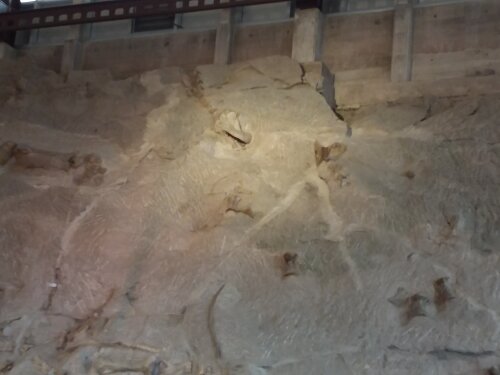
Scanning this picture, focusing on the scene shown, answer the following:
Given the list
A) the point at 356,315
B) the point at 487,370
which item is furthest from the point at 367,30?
the point at 487,370

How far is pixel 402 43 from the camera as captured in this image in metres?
8.70

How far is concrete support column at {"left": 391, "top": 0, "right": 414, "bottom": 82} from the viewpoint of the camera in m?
8.63

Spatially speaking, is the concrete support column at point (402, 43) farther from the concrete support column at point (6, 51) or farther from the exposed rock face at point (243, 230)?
the concrete support column at point (6, 51)

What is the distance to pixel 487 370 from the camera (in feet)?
20.0

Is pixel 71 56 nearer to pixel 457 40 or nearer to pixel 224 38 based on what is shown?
pixel 224 38

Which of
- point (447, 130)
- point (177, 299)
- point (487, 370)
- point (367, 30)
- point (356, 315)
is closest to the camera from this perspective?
point (487, 370)

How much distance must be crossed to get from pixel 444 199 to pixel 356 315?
4.92 ft

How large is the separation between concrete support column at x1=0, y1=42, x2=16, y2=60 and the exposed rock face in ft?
3.69

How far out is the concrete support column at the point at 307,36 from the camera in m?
8.96

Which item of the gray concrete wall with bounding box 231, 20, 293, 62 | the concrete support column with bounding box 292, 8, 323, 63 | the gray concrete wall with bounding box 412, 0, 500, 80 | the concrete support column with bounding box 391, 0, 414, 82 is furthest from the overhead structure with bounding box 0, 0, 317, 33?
the gray concrete wall with bounding box 412, 0, 500, 80

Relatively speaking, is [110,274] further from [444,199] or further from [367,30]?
[367,30]

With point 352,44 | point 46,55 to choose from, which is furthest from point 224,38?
point 46,55

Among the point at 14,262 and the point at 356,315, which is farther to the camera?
the point at 14,262

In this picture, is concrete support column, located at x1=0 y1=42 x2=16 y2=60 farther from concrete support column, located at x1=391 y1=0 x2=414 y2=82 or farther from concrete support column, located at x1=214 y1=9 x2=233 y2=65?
concrete support column, located at x1=391 y1=0 x2=414 y2=82
